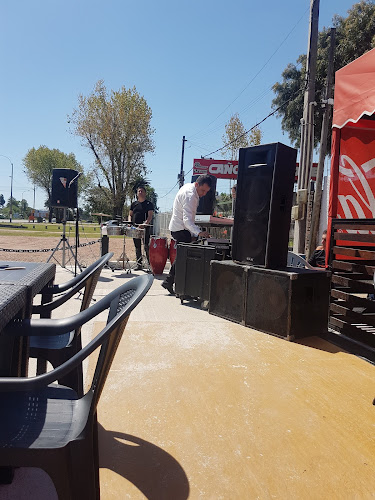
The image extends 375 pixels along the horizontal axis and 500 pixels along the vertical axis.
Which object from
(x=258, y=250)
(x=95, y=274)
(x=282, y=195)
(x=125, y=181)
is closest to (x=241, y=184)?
(x=282, y=195)

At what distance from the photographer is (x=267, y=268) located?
12.6 ft

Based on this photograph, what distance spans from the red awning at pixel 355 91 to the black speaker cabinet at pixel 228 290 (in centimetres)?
199

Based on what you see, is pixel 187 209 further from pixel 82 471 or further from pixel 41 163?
pixel 41 163

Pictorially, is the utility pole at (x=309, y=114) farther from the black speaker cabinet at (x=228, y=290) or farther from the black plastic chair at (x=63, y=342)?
the black plastic chair at (x=63, y=342)

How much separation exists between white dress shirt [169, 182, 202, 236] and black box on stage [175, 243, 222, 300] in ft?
0.88

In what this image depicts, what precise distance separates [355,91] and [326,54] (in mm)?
17363

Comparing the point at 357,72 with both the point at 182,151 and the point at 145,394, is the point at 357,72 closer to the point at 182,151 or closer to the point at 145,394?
the point at 145,394

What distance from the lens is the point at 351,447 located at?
Result: 1924mm

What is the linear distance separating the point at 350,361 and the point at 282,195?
169 centimetres

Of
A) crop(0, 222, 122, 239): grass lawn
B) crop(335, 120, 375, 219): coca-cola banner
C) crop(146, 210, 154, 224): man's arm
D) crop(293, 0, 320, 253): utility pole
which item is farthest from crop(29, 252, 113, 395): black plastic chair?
crop(0, 222, 122, 239): grass lawn

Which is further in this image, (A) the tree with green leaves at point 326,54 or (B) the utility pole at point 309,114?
(A) the tree with green leaves at point 326,54

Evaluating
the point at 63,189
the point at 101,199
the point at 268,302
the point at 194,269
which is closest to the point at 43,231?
the point at 101,199

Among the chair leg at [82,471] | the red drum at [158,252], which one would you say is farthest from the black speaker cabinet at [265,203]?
the red drum at [158,252]

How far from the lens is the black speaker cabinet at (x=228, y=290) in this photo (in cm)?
406
